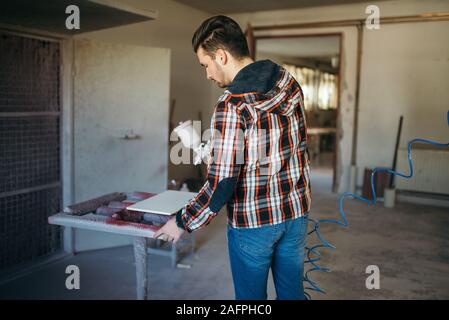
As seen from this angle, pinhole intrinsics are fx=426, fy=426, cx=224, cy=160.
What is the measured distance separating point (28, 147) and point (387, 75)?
15.6 ft

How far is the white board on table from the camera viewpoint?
1.94 meters

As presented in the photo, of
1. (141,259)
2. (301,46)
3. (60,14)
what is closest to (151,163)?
(60,14)

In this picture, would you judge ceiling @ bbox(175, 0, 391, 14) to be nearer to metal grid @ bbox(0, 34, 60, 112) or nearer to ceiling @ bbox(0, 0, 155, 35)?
metal grid @ bbox(0, 34, 60, 112)

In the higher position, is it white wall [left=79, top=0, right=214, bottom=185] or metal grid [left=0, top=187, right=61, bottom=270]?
white wall [left=79, top=0, right=214, bottom=185]

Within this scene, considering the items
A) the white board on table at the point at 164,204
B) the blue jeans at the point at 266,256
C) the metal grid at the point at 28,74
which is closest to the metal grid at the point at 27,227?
the metal grid at the point at 28,74

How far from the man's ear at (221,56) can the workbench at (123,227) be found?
726mm

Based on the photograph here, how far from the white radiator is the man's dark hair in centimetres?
481

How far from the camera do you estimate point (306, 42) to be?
859 cm

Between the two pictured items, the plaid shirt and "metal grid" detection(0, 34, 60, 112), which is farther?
"metal grid" detection(0, 34, 60, 112)

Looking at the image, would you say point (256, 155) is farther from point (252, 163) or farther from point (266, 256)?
point (266, 256)

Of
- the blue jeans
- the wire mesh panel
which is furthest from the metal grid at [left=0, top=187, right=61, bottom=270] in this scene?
the blue jeans
